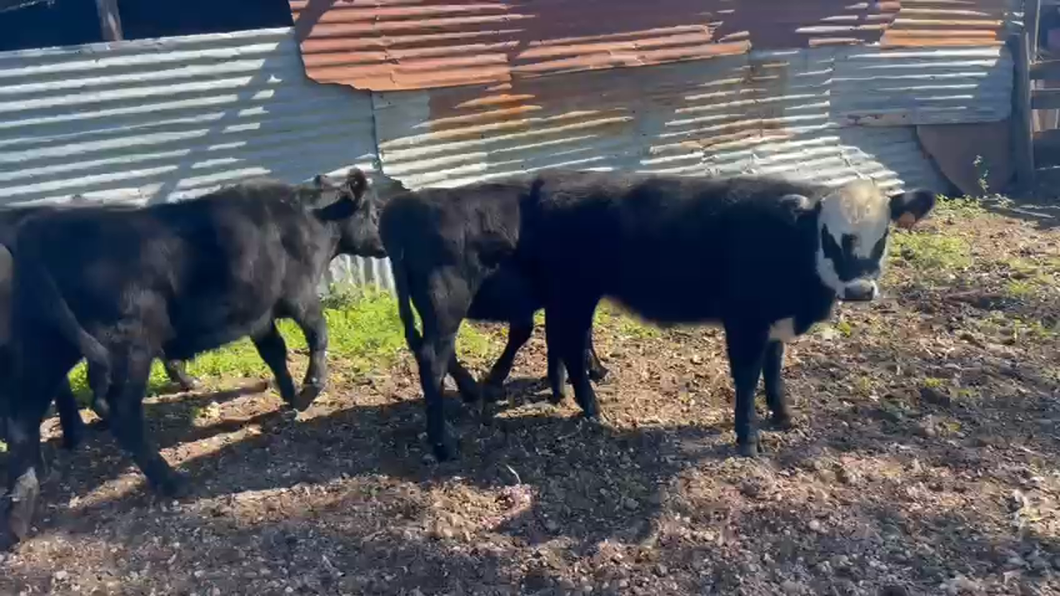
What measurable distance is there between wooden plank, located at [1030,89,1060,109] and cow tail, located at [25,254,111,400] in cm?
1217

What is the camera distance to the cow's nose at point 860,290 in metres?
5.34

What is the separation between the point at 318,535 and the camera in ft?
16.2

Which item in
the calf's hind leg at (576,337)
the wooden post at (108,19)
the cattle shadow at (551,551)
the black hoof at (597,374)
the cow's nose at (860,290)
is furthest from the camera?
the wooden post at (108,19)

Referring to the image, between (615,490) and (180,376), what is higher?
(180,376)

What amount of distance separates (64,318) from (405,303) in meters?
1.86

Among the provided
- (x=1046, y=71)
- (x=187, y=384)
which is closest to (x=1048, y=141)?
(x=1046, y=71)

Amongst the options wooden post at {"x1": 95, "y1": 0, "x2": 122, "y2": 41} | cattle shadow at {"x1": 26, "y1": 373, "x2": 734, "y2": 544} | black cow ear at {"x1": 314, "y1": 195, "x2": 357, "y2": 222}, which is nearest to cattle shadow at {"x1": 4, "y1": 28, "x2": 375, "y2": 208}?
wooden post at {"x1": 95, "y1": 0, "x2": 122, "y2": 41}

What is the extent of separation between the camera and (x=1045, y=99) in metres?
12.9

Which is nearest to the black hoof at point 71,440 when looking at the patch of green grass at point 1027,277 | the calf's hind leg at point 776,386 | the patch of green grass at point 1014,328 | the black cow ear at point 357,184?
the black cow ear at point 357,184

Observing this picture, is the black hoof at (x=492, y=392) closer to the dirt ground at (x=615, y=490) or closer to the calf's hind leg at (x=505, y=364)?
the calf's hind leg at (x=505, y=364)

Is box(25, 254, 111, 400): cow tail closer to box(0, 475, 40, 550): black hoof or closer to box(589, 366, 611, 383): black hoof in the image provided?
box(0, 475, 40, 550): black hoof

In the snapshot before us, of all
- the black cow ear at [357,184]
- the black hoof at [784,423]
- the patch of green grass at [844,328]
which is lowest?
the patch of green grass at [844,328]

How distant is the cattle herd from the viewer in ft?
16.8

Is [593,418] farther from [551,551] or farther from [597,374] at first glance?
[551,551]
